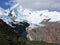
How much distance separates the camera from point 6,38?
10481 cm

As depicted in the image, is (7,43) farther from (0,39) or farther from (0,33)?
(0,33)

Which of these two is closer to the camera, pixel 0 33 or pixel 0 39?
pixel 0 39

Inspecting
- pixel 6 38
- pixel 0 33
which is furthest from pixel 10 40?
pixel 0 33

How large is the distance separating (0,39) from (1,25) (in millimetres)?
30737

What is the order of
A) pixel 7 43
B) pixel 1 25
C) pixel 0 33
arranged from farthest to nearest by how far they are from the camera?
pixel 1 25, pixel 0 33, pixel 7 43

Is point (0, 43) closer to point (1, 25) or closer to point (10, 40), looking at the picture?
point (10, 40)

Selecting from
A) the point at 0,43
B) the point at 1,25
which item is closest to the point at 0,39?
the point at 0,43

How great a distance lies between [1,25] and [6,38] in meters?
28.3

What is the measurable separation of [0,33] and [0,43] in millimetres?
12625

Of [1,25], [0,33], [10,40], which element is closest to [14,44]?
[10,40]

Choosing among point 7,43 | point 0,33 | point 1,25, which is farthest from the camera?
point 1,25

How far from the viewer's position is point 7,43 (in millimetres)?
98938

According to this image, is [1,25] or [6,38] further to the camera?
[1,25]

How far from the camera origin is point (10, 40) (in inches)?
4077
